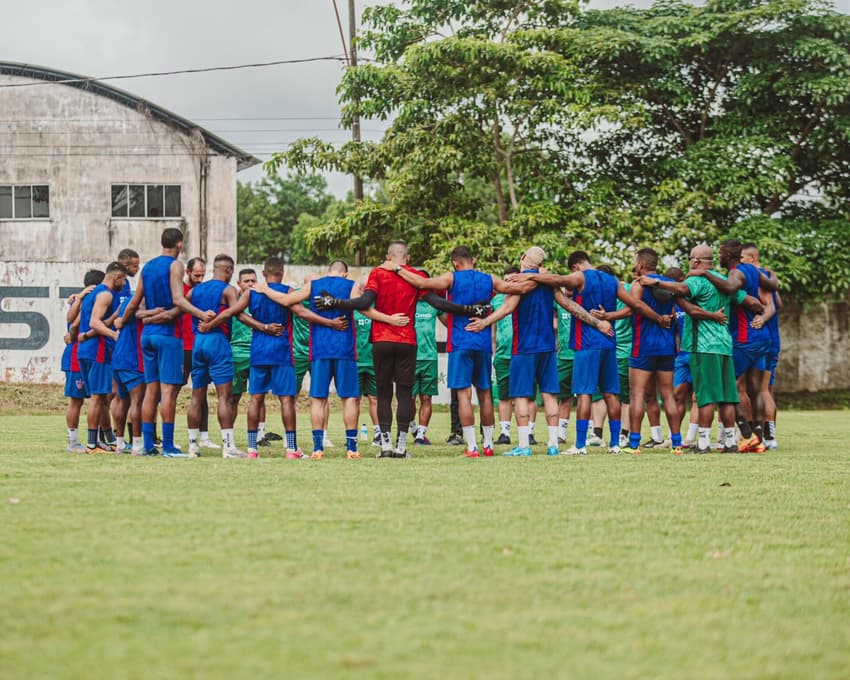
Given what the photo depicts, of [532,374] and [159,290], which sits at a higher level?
[159,290]

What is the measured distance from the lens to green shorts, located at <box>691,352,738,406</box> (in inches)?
460

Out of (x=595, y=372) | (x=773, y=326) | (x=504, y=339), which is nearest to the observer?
(x=595, y=372)

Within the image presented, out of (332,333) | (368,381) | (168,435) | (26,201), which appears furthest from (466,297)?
(26,201)

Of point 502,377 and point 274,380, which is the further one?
point 502,377

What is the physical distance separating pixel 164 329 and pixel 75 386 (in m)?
1.94

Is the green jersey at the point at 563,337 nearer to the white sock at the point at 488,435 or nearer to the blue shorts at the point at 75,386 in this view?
the white sock at the point at 488,435

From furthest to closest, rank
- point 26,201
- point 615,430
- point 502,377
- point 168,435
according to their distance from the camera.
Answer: point 26,201 < point 502,377 < point 615,430 < point 168,435

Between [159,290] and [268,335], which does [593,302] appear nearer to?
[268,335]

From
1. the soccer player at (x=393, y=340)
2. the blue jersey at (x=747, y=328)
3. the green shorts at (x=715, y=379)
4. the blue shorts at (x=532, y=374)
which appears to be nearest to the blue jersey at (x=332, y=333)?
the soccer player at (x=393, y=340)

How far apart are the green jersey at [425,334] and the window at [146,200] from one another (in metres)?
23.1

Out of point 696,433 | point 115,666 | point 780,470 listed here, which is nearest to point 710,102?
point 696,433

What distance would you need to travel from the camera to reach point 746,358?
1220cm

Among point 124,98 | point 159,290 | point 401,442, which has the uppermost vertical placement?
point 124,98

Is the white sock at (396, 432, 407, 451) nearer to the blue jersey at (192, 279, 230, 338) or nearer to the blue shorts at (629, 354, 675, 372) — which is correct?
the blue jersey at (192, 279, 230, 338)
